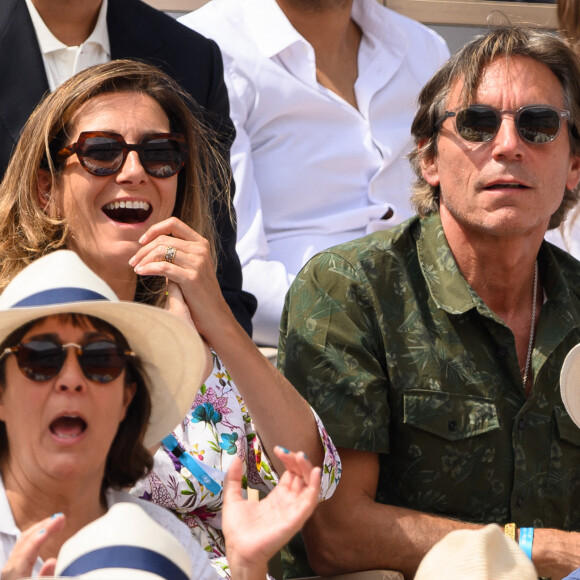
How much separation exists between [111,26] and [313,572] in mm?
1808

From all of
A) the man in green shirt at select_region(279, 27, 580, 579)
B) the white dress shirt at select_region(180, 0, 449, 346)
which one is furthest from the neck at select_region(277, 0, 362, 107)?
the man in green shirt at select_region(279, 27, 580, 579)

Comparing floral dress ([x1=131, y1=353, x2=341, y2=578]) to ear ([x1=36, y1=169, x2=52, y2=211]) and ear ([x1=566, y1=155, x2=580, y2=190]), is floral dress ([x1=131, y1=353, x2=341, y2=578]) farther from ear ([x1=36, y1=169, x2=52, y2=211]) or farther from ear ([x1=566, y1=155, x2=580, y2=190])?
ear ([x1=566, y1=155, x2=580, y2=190])

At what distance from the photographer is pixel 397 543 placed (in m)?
3.14

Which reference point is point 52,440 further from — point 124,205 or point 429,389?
point 429,389

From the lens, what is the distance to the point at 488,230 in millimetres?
3475

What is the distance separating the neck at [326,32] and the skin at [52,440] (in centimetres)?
255

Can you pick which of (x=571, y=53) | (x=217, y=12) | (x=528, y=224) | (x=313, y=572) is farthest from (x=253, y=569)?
(x=217, y=12)

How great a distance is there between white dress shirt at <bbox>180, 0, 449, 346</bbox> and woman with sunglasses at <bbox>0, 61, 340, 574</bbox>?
112 centimetres

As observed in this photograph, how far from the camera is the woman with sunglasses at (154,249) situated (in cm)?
287

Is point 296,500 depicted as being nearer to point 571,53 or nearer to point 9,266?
point 9,266

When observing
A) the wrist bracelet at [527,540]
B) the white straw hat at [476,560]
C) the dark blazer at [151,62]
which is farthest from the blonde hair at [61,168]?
the white straw hat at [476,560]

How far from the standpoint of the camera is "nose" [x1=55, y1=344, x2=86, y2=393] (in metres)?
2.28

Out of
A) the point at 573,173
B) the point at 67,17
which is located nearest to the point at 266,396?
the point at 573,173

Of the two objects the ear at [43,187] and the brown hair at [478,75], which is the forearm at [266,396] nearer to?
the ear at [43,187]
